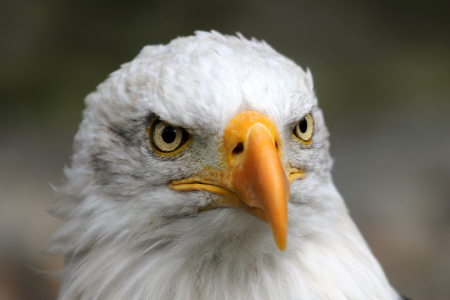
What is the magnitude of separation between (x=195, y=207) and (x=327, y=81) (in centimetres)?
377

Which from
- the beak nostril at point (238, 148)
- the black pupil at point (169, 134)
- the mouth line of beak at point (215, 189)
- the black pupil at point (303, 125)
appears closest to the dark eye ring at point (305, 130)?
the black pupil at point (303, 125)

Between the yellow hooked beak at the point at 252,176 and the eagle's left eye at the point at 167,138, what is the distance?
102 mm

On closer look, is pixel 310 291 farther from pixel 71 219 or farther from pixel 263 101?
pixel 71 219

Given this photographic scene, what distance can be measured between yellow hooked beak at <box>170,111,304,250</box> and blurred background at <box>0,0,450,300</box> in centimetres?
279

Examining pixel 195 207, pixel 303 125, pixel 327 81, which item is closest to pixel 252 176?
pixel 195 207

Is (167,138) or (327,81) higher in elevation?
(327,81)

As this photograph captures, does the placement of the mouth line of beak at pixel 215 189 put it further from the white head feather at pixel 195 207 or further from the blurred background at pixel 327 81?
the blurred background at pixel 327 81

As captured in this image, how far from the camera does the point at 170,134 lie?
50.3 inches

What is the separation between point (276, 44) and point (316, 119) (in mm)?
3235

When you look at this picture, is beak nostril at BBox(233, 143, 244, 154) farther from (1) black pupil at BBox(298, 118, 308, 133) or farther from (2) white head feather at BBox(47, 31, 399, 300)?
(1) black pupil at BBox(298, 118, 308, 133)

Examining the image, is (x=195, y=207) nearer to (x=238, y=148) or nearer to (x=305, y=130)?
(x=238, y=148)

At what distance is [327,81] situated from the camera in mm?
4734

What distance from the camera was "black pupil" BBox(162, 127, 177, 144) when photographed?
1.28 meters

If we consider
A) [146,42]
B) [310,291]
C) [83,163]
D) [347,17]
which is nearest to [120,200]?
[83,163]
